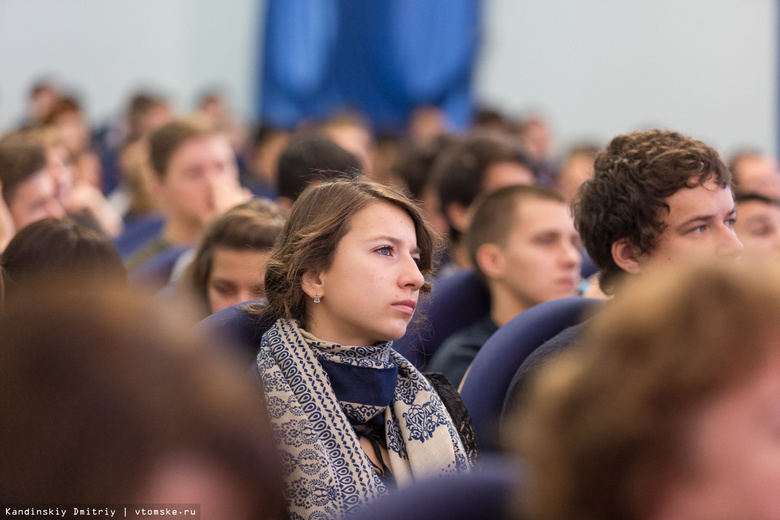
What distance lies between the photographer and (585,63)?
709 centimetres

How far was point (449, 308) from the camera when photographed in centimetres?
212

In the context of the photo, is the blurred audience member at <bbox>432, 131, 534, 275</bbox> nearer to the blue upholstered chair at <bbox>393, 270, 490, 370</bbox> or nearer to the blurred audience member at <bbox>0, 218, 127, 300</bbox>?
the blue upholstered chair at <bbox>393, 270, 490, 370</bbox>

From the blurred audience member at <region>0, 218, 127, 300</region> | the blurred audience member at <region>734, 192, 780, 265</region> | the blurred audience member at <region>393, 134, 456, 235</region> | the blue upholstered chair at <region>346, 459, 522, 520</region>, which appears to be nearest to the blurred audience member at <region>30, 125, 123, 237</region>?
the blurred audience member at <region>0, 218, 127, 300</region>

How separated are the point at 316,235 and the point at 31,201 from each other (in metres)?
1.28

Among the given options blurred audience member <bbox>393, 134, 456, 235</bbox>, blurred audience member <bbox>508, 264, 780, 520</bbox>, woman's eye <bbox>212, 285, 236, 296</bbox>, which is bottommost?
blurred audience member <bbox>393, 134, 456, 235</bbox>

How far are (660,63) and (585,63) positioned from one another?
2.00 feet

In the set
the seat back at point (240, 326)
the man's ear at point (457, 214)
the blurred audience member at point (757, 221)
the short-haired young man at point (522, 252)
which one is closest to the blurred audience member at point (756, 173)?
the blurred audience member at point (757, 221)

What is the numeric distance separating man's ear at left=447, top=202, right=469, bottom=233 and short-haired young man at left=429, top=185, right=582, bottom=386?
55cm

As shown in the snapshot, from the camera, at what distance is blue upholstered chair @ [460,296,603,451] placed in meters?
1.57

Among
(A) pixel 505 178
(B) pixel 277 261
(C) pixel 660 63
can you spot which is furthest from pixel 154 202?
(C) pixel 660 63

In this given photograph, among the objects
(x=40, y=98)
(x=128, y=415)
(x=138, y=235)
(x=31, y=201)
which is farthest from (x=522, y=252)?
(x=40, y=98)

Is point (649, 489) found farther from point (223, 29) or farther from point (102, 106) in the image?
point (223, 29)

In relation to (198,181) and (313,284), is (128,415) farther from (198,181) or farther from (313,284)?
(198,181)

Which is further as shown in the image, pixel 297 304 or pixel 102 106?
pixel 102 106
